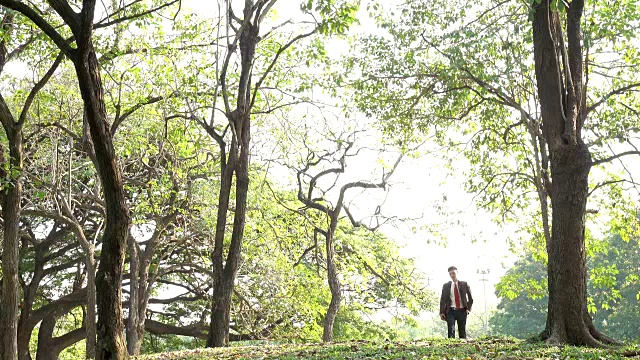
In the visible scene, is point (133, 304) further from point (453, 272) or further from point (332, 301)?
point (453, 272)

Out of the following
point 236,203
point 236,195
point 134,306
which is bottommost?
point 134,306

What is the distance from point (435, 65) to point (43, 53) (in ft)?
30.6

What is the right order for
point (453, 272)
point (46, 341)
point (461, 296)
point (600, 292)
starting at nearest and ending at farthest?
point (453, 272) → point (461, 296) → point (46, 341) → point (600, 292)

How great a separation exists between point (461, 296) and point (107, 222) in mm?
8068

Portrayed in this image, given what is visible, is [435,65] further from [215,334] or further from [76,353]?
[76,353]

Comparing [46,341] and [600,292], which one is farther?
[600,292]

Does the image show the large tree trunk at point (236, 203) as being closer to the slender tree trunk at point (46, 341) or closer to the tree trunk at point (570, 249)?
the tree trunk at point (570, 249)

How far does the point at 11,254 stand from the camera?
13906 millimetres

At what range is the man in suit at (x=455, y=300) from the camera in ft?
45.3

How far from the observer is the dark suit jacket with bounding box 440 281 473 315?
13836mm

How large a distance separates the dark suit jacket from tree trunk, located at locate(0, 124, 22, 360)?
9.04 meters

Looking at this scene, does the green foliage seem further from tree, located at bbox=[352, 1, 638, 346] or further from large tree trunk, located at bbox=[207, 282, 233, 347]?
large tree trunk, located at bbox=[207, 282, 233, 347]

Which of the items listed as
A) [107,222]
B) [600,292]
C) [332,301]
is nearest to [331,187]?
[332,301]

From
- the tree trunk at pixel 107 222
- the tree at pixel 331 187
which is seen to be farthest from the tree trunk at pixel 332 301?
the tree trunk at pixel 107 222
